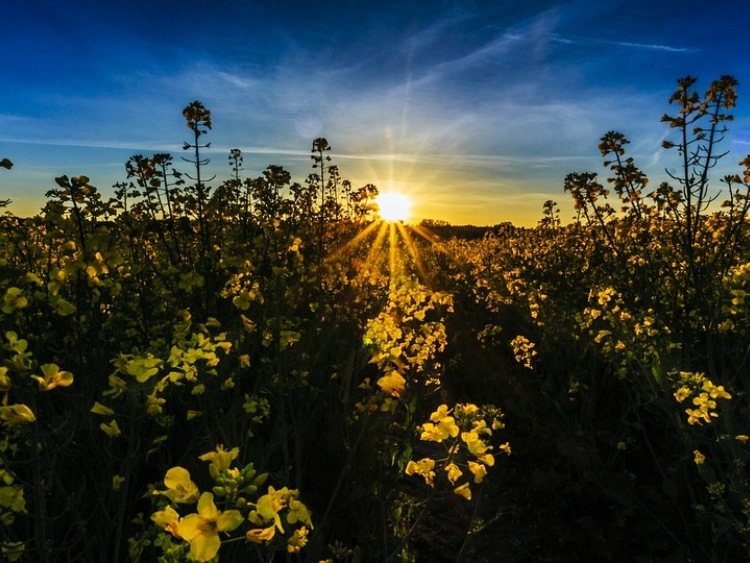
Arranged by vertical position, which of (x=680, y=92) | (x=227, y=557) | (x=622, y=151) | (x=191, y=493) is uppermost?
(x=680, y=92)

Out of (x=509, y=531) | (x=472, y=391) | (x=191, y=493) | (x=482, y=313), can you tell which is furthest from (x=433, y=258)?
(x=191, y=493)

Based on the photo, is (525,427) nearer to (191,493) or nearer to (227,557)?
(227,557)

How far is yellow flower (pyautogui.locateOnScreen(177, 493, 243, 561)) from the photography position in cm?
94

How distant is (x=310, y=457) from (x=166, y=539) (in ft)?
8.81

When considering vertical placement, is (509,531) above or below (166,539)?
below

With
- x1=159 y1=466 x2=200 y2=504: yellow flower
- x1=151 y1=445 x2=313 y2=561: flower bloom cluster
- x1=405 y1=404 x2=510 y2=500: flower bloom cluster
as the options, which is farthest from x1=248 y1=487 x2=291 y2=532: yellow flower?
x1=405 y1=404 x2=510 y2=500: flower bloom cluster

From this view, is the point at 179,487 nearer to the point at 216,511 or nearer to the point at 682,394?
the point at 216,511

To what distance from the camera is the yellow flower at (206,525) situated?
37.1 inches

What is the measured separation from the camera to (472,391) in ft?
19.2

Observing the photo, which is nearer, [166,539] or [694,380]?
[166,539]

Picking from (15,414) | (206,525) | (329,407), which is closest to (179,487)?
(206,525)

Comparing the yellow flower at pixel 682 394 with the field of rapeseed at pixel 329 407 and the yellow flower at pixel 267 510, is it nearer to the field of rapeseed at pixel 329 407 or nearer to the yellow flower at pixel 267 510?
the field of rapeseed at pixel 329 407

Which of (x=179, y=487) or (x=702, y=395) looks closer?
(x=179, y=487)

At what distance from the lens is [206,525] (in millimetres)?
965
